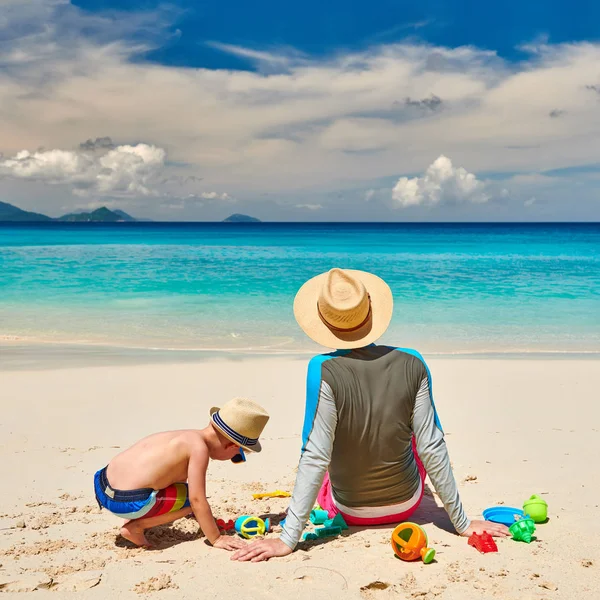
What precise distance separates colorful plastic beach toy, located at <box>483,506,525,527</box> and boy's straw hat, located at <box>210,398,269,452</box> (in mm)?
1471

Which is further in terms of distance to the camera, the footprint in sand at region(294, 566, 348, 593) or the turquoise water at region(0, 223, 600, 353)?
the turquoise water at region(0, 223, 600, 353)

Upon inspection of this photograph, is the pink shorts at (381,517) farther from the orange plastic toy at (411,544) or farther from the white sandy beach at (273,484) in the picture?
the orange plastic toy at (411,544)

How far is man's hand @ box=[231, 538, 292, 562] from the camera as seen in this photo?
3.26m

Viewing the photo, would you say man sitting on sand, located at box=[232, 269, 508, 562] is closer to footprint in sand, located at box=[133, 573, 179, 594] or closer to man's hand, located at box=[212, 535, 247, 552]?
man's hand, located at box=[212, 535, 247, 552]

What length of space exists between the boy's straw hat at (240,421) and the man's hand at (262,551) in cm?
52

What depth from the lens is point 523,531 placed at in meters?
3.44

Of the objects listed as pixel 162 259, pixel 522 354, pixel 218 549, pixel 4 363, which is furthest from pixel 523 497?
pixel 162 259

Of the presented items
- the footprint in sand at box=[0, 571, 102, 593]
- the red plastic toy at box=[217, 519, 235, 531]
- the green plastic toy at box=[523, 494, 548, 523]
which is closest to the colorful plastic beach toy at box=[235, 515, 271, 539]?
the red plastic toy at box=[217, 519, 235, 531]

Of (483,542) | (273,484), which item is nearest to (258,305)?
(273,484)

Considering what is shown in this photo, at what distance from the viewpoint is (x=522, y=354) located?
10133mm

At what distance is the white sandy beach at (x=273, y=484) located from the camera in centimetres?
303

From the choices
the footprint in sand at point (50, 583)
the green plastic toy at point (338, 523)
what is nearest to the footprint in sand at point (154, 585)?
the footprint in sand at point (50, 583)

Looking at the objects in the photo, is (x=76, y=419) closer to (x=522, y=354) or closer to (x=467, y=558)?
(x=467, y=558)

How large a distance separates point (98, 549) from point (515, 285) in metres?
20.0
